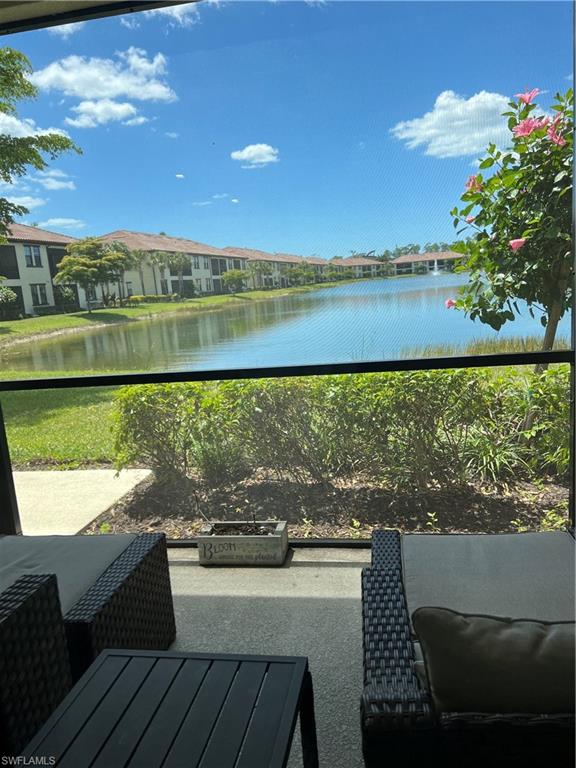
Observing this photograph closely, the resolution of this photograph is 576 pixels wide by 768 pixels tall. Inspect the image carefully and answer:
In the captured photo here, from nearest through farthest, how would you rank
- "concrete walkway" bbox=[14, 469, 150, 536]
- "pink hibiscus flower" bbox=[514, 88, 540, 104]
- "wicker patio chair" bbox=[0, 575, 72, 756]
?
"wicker patio chair" bbox=[0, 575, 72, 756]
"pink hibiscus flower" bbox=[514, 88, 540, 104]
"concrete walkway" bbox=[14, 469, 150, 536]

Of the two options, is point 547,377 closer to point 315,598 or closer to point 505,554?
point 505,554

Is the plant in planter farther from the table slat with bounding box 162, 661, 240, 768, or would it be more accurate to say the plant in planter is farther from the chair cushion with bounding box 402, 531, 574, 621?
the table slat with bounding box 162, 661, 240, 768

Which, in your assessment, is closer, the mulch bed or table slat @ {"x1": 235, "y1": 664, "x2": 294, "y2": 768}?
table slat @ {"x1": 235, "y1": 664, "x2": 294, "y2": 768}

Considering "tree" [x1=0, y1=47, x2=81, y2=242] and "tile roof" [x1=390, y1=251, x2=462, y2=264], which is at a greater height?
"tree" [x1=0, y1=47, x2=81, y2=242]

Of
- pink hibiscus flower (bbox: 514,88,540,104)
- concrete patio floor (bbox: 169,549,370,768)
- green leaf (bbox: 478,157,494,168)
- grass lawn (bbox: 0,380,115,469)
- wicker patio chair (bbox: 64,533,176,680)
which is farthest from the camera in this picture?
grass lawn (bbox: 0,380,115,469)

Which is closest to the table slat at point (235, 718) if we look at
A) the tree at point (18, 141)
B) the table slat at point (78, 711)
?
the table slat at point (78, 711)

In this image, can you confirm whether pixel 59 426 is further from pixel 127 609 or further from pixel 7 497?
pixel 127 609

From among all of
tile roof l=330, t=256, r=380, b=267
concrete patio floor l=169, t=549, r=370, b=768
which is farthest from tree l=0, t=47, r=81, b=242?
concrete patio floor l=169, t=549, r=370, b=768
